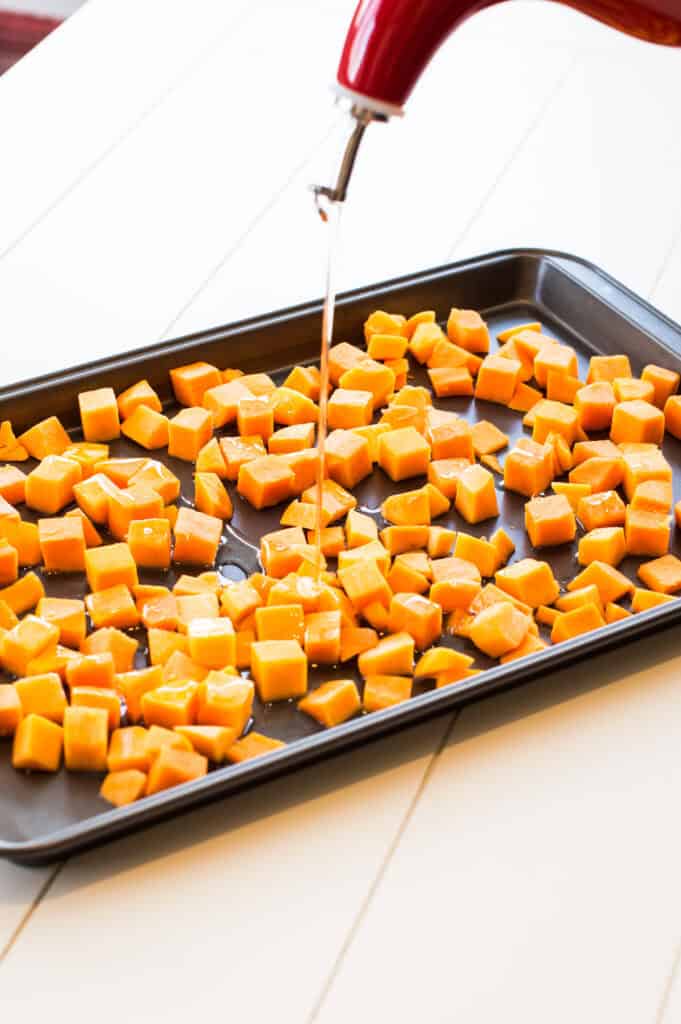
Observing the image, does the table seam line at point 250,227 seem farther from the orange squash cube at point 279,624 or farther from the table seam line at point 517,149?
the orange squash cube at point 279,624

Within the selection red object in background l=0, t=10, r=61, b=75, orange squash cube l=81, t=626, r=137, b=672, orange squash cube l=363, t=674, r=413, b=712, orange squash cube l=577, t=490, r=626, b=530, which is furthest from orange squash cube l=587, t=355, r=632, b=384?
red object in background l=0, t=10, r=61, b=75

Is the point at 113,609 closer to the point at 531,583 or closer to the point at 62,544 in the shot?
the point at 62,544

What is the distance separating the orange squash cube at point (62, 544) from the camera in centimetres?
151

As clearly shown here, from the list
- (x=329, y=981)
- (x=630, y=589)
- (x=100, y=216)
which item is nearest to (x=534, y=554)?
(x=630, y=589)

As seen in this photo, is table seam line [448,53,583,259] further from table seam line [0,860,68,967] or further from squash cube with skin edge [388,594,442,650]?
table seam line [0,860,68,967]

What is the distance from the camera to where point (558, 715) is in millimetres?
1391

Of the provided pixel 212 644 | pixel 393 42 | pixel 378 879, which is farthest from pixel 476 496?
pixel 393 42

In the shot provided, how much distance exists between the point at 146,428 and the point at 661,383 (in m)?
0.67

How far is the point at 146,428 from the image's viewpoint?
5.53 feet

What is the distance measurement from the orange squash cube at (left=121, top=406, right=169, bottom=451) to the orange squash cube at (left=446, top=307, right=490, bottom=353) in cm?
43

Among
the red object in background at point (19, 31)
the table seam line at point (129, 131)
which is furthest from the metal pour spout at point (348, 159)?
the red object in background at point (19, 31)

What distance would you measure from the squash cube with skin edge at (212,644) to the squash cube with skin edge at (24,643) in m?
0.14

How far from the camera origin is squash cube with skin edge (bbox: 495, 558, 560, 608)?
4.91 feet

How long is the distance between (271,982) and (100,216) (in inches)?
54.5
